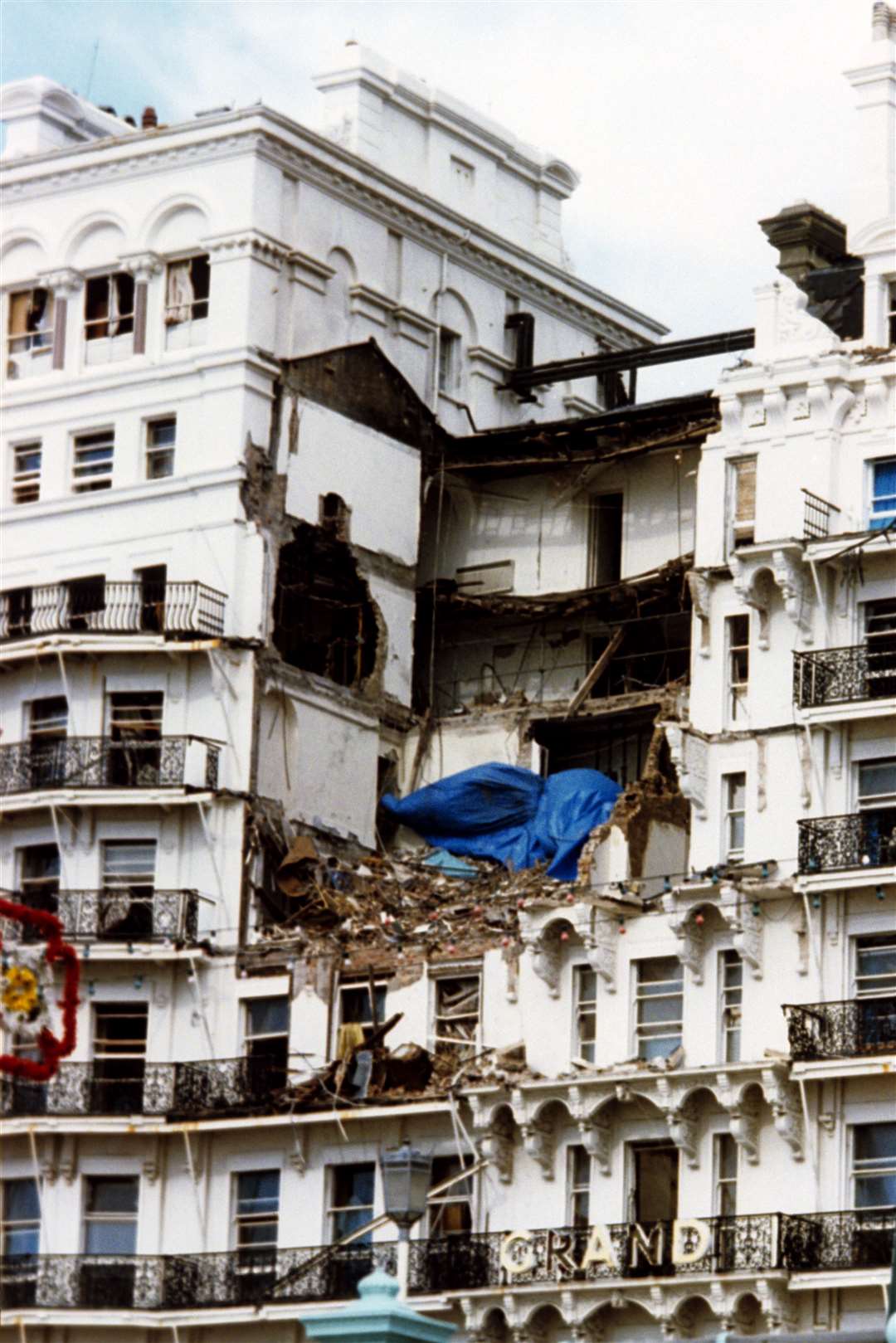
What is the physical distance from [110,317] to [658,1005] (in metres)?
21.3

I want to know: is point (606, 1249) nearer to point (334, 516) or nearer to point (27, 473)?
point (334, 516)

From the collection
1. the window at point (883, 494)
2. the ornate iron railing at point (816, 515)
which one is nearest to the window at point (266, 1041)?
the ornate iron railing at point (816, 515)

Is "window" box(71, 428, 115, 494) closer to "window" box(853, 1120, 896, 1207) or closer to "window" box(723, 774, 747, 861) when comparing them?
"window" box(723, 774, 747, 861)

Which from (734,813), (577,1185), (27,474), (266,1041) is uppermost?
(27,474)

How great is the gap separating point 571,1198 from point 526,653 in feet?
50.7

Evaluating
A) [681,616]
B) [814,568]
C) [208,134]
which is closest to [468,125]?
[208,134]

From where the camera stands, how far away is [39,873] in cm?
7688

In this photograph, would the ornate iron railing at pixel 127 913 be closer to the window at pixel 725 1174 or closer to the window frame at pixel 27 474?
the window frame at pixel 27 474

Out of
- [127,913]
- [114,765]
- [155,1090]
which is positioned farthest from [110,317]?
[155,1090]

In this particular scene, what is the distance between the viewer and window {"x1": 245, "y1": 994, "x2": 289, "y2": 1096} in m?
73.1

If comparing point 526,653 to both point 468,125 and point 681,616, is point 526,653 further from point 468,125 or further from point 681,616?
point 468,125

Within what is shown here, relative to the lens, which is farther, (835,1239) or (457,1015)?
(457,1015)

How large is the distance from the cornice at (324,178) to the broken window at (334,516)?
6808 mm

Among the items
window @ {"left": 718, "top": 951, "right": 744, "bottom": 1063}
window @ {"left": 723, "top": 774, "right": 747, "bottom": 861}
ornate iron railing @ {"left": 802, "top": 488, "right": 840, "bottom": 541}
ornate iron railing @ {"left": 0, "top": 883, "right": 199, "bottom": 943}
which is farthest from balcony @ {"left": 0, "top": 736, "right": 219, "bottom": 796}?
ornate iron railing @ {"left": 802, "top": 488, "right": 840, "bottom": 541}
